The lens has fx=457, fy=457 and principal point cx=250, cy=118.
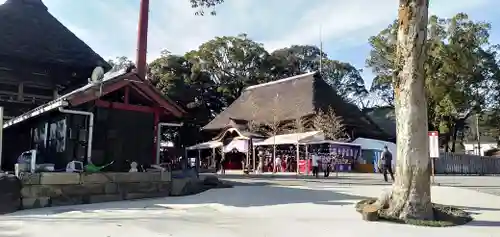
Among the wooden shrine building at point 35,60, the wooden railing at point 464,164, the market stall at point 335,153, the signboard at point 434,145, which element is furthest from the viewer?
the wooden railing at point 464,164

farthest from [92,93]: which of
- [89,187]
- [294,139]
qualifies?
[294,139]

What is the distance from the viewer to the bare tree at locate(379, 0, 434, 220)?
8273 mm

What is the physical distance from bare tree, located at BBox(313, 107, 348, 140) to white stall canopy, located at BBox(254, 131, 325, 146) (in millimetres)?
825

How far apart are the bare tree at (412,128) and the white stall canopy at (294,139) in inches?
783

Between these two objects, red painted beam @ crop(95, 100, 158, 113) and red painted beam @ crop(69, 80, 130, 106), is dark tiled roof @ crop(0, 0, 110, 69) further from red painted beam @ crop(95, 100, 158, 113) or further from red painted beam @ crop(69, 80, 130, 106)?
red painted beam @ crop(69, 80, 130, 106)

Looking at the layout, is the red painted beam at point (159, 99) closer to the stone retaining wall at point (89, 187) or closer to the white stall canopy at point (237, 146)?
the stone retaining wall at point (89, 187)

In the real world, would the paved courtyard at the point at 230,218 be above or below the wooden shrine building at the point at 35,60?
below

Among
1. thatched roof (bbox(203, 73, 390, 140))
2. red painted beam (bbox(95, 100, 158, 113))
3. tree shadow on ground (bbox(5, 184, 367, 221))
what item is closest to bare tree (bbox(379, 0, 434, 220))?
tree shadow on ground (bbox(5, 184, 367, 221))

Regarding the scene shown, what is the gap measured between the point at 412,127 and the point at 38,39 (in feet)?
52.4

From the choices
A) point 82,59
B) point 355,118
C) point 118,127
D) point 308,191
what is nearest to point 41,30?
point 82,59

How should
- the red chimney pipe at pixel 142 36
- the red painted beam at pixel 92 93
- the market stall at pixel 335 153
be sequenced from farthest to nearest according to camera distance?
the market stall at pixel 335 153
the red chimney pipe at pixel 142 36
the red painted beam at pixel 92 93

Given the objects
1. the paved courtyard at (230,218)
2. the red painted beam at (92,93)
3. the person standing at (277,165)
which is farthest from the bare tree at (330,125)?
the red painted beam at (92,93)

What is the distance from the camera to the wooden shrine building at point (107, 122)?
468 inches

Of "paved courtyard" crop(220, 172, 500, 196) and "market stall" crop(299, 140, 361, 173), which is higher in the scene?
"market stall" crop(299, 140, 361, 173)
